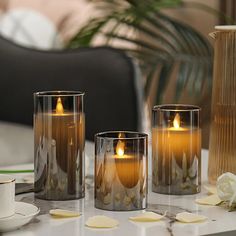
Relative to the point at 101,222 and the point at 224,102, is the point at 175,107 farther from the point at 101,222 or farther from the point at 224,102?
the point at 101,222

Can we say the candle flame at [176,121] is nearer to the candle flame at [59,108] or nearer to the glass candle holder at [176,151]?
the glass candle holder at [176,151]

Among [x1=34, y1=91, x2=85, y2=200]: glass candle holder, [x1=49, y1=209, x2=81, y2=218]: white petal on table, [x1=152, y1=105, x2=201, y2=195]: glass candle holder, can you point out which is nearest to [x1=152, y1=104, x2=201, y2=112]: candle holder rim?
[x1=152, y1=105, x2=201, y2=195]: glass candle holder

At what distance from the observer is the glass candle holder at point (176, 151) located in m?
1.19

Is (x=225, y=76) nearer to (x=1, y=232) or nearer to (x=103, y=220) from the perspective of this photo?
(x=103, y=220)

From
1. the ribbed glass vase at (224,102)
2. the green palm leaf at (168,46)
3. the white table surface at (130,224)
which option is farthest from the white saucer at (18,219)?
the green palm leaf at (168,46)

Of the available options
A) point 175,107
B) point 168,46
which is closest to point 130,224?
point 175,107

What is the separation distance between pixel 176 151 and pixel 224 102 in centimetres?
12

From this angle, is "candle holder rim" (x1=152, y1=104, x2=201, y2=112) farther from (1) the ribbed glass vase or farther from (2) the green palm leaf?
(2) the green palm leaf

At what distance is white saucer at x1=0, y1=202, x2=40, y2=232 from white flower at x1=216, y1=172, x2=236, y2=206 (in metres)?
0.27

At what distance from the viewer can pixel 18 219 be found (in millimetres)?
970

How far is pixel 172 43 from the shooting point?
9.46ft

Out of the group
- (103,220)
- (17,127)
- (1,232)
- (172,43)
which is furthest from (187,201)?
(172,43)

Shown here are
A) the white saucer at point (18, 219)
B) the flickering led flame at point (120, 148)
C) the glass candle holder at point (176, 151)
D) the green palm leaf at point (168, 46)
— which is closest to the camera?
the white saucer at point (18, 219)

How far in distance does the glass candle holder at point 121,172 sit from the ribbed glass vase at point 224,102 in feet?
0.64
